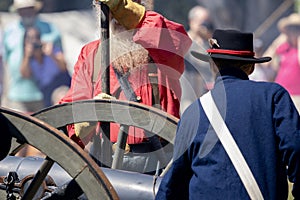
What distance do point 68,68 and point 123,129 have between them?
5.00 m

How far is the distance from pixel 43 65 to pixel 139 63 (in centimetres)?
477

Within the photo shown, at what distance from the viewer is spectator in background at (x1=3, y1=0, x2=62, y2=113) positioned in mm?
10094

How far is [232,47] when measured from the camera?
4.18m

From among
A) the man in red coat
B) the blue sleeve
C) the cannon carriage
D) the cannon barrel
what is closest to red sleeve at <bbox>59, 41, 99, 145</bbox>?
the man in red coat

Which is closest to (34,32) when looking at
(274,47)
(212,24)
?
(212,24)

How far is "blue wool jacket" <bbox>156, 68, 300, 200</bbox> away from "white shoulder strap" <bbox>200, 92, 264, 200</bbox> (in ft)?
0.06

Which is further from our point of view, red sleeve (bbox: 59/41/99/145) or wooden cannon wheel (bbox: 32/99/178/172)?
red sleeve (bbox: 59/41/99/145)

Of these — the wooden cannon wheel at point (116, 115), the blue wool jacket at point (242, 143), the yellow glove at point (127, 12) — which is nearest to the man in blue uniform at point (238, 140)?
the blue wool jacket at point (242, 143)

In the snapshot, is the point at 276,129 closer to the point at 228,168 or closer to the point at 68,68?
the point at 228,168

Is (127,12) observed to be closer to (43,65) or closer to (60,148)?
(60,148)

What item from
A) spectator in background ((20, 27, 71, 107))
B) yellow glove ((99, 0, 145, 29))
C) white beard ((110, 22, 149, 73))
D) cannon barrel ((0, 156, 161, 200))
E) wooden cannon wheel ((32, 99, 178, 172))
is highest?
yellow glove ((99, 0, 145, 29))

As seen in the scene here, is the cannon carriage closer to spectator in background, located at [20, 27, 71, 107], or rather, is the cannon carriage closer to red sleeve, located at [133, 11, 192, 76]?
red sleeve, located at [133, 11, 192, 76]

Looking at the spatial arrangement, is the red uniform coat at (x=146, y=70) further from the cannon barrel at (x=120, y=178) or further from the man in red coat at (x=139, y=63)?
the cannon barrel at (x=120, y=178)

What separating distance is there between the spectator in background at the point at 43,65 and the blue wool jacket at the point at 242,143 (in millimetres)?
6107
